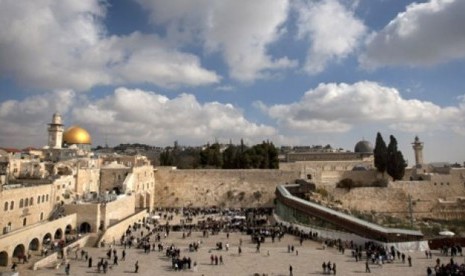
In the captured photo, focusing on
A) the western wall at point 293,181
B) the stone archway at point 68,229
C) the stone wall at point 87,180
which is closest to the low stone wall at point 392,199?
the western wall at point 293,181

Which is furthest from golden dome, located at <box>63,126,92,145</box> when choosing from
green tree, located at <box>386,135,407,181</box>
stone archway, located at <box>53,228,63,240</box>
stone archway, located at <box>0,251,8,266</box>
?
green tree, located at <box>386,135,407,181</box>

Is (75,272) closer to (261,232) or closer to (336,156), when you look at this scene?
(261,232)

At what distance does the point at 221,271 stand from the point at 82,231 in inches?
495

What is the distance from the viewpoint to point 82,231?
85.4ft

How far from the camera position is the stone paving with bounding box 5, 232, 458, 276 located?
17203 millimetres

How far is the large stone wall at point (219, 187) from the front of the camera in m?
42.7

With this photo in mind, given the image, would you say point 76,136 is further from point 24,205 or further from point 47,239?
point 47,239

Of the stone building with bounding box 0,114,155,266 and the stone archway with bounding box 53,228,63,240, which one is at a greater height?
the stone building with bounding box 0,114,155,266

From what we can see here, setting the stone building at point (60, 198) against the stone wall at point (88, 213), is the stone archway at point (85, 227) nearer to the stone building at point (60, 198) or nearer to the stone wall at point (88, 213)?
the stone building at point (60, 198)

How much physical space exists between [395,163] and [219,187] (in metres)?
19.2

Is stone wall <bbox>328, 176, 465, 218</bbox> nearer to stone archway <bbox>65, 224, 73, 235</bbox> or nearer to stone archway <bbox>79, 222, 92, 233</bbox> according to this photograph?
stone archway <bbox>79, 222, 92, 233</bbox>

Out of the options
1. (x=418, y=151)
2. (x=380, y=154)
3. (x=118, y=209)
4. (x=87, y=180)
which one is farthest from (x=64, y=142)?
(x=418, y=151)

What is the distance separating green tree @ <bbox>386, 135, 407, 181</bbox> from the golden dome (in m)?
35.8

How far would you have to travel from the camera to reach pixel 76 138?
49.3m
